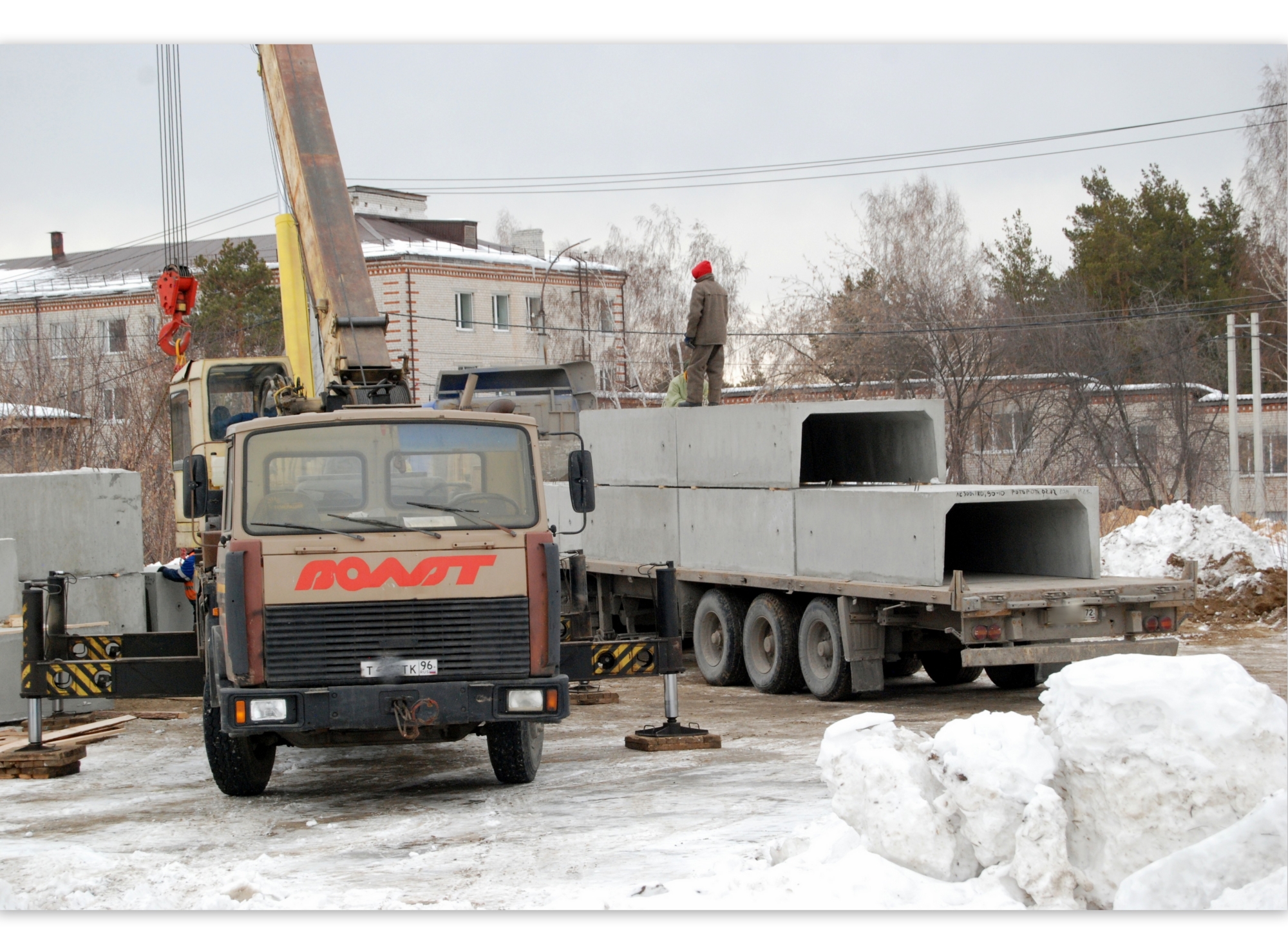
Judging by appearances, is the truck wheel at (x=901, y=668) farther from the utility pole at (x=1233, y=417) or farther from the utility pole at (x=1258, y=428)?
the utility pole at (x=1233, y=417)

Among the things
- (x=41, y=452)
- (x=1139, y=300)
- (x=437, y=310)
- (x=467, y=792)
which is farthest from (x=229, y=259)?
(x=467, y=792)

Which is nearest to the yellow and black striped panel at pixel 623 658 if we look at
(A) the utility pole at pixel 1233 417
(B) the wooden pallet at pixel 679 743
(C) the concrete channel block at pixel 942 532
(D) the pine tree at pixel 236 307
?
(B) the wooden pallet at pixel 679 743

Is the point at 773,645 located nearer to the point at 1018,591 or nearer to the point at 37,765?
the point at 1018,591

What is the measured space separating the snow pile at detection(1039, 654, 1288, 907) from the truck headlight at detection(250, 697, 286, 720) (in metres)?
3.98

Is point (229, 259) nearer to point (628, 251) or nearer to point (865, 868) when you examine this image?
point (628, 251)

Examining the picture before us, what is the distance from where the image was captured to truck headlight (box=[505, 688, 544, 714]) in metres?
7.84

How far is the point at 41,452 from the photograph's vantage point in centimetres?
2281

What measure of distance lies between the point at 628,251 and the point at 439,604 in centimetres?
2646

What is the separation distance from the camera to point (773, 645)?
1327cm

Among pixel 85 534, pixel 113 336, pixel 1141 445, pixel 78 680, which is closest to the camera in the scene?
pixel 78 680

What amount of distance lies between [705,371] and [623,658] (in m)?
5.61

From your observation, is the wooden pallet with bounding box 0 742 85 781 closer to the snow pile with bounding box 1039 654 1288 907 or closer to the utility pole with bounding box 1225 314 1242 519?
the snow pile with bounding box 1039 654 1288 907

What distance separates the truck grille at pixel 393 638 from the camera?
7.73 metres

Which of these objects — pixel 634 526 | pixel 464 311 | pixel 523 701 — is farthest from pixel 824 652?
pixel 464 311
